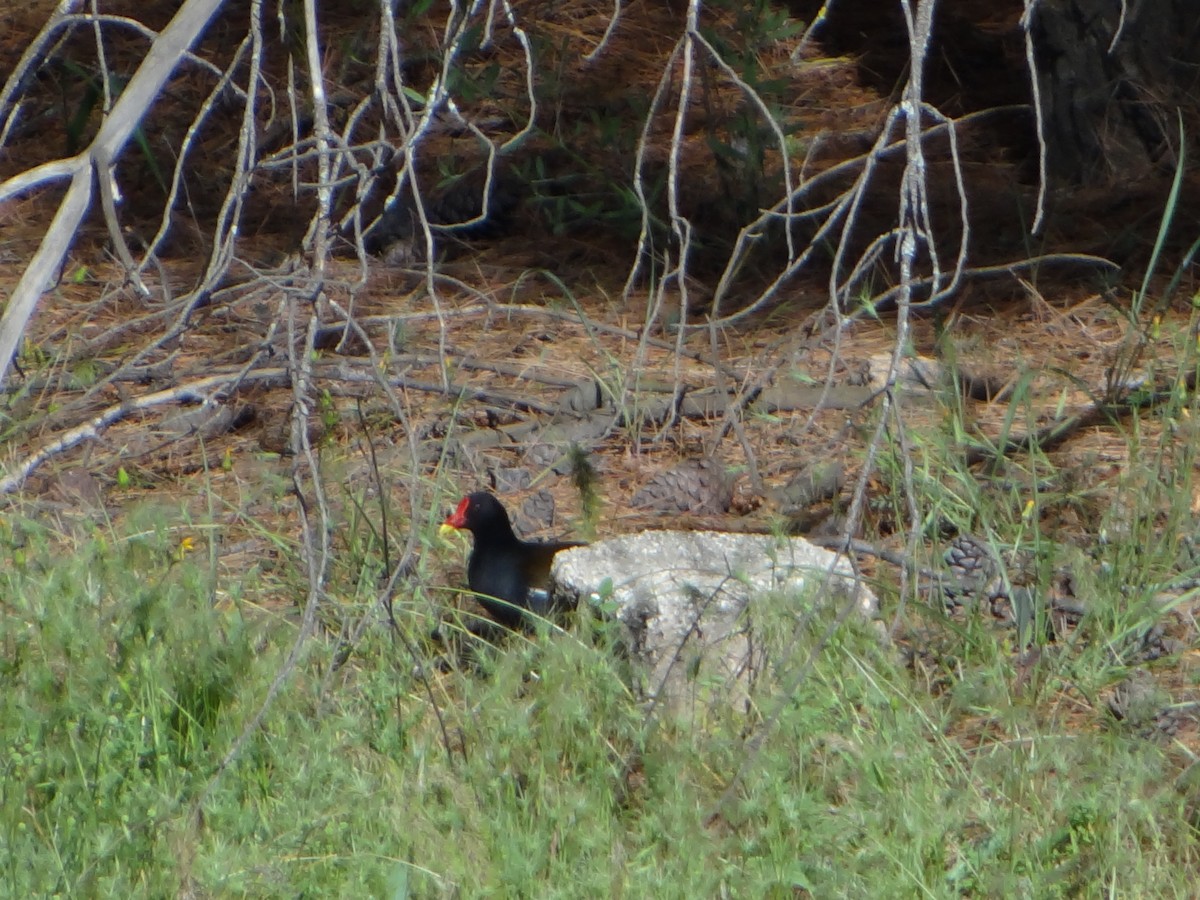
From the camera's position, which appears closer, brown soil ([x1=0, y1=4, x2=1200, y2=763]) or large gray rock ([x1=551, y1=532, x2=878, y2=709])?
large gray rock ([x1=551, y1=532, x2=878, y2=709])

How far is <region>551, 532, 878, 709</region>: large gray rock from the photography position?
2902mm

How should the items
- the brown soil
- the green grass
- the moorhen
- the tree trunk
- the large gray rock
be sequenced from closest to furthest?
the green grass, the large gray rock, the moorhen, the brown soil, the tree trunk

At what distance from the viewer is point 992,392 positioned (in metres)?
4.33

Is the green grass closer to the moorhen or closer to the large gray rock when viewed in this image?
the large gray rock

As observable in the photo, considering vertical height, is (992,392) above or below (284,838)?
below

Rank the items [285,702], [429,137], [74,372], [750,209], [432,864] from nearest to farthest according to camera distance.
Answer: [432,864] → [285,702] → [74,372] → [750,209] → [429,137]

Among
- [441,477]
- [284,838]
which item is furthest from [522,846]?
[441,477]

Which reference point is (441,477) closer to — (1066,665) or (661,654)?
(661,654)

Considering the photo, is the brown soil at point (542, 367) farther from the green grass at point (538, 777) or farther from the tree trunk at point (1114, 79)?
the green grass at point (538, 777)

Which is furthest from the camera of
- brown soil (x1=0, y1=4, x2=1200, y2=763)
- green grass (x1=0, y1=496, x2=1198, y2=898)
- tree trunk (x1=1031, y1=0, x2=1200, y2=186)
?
tree trunk (x1=1031, y1=0, x2=1200, y2=186)

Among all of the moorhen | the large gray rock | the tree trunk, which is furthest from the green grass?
the tree trunk

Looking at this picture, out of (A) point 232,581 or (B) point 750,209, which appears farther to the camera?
(B) point 750,209

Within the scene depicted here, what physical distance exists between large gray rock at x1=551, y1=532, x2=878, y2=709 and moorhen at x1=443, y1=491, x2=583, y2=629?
4.7 inches

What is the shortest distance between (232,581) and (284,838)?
1.14 meters
